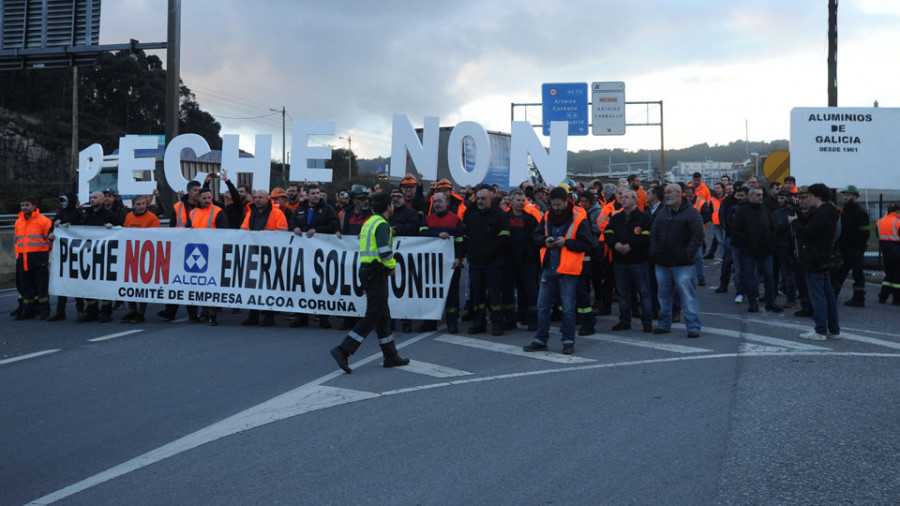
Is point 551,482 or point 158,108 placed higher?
point 158,108

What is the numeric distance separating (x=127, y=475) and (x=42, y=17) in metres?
16.4

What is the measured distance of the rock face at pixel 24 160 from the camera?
5422cm

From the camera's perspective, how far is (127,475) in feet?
17.3

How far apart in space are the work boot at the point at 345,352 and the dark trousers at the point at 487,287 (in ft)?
9.29

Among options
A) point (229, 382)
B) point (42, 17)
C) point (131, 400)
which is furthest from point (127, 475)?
point (42, 17)

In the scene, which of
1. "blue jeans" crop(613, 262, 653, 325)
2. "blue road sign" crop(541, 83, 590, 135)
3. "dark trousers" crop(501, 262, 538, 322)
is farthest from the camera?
"blue road sign" crop(541, 83, 590, 135)

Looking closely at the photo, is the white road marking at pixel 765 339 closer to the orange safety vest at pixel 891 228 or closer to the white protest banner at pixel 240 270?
the white protest banner at pixel 240 270

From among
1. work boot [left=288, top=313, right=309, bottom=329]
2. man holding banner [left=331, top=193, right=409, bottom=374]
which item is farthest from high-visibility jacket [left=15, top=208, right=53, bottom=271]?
man holding banner [left=331, top=193, right=409, bottom=374]

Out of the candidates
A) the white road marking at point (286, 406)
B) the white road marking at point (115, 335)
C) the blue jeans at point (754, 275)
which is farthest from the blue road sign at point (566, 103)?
the white road marking at point (286, 406)

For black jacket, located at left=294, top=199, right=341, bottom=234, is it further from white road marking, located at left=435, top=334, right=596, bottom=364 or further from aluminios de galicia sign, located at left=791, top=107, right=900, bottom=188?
aluminios de galicia sign, located at left=791, top=107, right=900, bottom=188

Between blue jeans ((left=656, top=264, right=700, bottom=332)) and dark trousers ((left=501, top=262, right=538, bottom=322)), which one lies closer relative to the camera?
blue jeans ((left=656, top=264, right=700, bottom=332))

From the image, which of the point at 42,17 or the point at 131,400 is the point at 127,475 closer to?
the point at 131,400

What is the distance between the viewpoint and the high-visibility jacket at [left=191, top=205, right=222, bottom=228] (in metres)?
12.5

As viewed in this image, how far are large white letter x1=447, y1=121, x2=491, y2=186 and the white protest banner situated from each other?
483 centimetres
